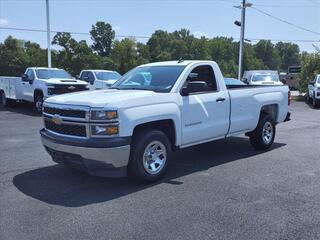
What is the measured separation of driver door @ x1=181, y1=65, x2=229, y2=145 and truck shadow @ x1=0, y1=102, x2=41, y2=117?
1045 cm

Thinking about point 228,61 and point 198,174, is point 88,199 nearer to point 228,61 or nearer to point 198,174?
point 198,174

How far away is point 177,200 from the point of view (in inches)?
218

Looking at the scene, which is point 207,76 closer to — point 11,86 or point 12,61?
point 11,86

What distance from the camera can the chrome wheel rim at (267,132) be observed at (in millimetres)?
8984

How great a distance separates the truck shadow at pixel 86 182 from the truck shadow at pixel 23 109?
9986 millimetres

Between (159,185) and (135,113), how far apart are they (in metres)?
1.17

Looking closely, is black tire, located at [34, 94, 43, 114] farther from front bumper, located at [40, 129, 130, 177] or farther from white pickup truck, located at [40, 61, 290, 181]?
front bumper, located at [40, 129, 130, 177]

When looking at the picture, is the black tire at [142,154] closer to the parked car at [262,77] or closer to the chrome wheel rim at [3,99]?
the chrome wheel rim at [3,99]

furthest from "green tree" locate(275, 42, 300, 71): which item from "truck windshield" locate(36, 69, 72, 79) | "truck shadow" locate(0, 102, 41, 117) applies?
"truck windshield" locate(36, 69, 72, 79)

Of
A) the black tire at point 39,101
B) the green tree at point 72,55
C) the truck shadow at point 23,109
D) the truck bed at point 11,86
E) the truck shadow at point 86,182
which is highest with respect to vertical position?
the green tree at point 72,55

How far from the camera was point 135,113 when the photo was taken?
19.6 feet

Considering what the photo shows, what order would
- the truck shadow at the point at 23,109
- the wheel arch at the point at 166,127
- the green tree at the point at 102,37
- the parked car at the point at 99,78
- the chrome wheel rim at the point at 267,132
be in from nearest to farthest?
the wheel arch at the point at 166,127
the chrome wheel rim at the point at 267,132
the truck shadow at the point at 23,109
the parked car at the point at 99,78
the green tree at the point at 102,37

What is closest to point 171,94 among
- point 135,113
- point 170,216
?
point 135,113

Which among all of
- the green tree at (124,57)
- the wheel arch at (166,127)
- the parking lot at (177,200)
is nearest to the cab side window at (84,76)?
the parking lot at (177,200)
